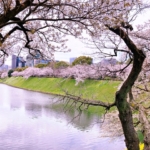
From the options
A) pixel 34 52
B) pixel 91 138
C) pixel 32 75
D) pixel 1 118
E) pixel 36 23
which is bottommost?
pixel 32 75

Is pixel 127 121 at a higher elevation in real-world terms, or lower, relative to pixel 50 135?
higher

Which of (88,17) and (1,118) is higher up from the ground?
(88,17)

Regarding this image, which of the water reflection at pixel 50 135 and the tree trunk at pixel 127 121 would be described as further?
the water reflection at pixel 50 135

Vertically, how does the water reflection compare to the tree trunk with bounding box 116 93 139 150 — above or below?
below

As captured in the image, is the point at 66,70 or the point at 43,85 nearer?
the point at 66,70

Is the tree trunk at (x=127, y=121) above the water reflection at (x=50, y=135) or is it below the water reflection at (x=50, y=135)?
above

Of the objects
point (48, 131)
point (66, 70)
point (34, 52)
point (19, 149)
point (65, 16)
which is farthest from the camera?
point (66, 70)

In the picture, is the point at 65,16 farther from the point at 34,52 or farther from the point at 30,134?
the point at 30,134

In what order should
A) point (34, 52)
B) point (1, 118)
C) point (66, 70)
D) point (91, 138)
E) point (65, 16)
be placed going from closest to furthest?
point (65, 16), point (34, 52), point (91, 138), point (1, 118), point (66, 70)

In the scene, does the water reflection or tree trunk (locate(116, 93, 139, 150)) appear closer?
tree trunk (locate(116, 93, 139, 150))

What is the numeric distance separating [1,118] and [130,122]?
469 inches

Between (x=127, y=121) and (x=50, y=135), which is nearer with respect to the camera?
(x=127, y=121)

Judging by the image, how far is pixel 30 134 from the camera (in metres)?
10.4

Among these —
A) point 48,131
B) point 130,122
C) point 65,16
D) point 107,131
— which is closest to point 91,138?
point 107,131
